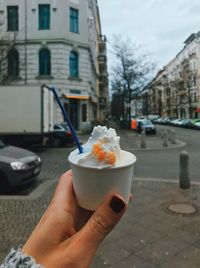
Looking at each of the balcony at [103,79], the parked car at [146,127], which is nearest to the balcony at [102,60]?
the balcony at [103,79]

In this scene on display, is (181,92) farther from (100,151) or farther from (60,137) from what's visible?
(100,151)

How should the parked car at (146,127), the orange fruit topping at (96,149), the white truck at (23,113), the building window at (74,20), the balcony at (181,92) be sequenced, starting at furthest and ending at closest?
the balcony at (181,92), the parked car at (146,127), the building window at (74,20), the white truck at (23,113), the orange fruit topping at (96,149)

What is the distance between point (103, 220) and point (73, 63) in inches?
1120

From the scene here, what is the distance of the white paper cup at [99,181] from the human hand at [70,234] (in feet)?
0.15

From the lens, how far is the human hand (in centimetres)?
139

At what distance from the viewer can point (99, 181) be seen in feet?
4.84

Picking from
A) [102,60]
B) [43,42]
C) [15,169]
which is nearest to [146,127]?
[43,42]

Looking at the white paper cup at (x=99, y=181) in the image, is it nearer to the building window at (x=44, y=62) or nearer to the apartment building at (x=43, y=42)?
the apartment building at (x=43, y=42)

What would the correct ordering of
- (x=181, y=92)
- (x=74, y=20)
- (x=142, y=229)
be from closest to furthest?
(x=142, y=229) < (x=74, y=20) < (x=181, y=92)

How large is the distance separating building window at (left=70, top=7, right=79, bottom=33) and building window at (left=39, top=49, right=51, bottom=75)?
3381mm

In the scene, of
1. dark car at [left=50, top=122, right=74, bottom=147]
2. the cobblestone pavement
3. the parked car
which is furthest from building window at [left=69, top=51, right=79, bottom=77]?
the cobblestone pavement

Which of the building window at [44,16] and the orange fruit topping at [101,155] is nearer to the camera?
the orange fruit topping at [101,155]

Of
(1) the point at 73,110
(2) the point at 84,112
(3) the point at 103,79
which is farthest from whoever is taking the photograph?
(3) the point at 103,79

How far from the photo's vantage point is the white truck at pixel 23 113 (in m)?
14.6
